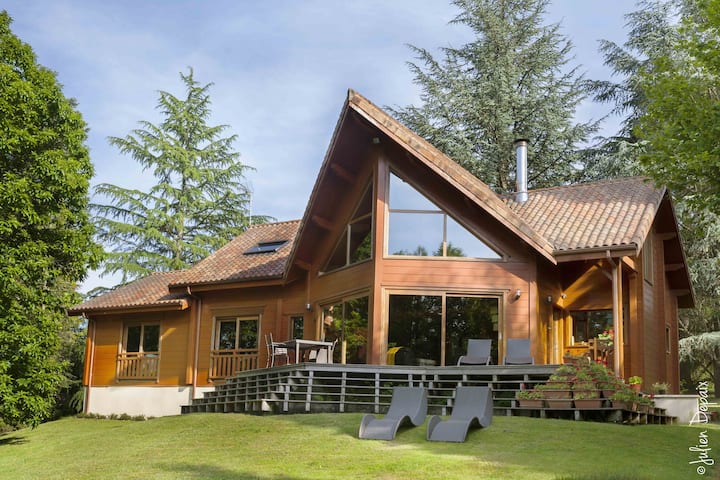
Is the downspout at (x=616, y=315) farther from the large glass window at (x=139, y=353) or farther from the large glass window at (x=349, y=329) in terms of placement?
the large glass window at (x=139, y=353)

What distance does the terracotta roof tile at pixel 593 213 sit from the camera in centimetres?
1528

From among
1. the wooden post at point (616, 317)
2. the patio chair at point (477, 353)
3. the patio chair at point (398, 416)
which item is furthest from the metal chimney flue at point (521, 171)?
the patio chair at point (398, 416)

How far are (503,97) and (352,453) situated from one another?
67.6 feet

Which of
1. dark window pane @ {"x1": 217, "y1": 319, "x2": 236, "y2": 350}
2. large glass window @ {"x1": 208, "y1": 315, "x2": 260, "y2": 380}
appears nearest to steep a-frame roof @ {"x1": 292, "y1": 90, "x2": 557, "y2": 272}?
large glass window @ {"x1": 208, "y1": 315, "x2": 260, "y2": 380}

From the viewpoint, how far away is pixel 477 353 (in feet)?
51.1

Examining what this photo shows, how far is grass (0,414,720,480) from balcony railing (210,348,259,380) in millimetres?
6422

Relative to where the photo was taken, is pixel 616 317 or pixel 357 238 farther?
pixel 357 238

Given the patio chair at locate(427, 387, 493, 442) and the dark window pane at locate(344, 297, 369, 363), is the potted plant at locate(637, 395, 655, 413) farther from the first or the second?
the dark window pane at locate(344, 297, 369, 363)

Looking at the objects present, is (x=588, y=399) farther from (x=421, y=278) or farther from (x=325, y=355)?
(x=325, y=355)

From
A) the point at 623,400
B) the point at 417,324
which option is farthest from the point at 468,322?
the point at 623,400

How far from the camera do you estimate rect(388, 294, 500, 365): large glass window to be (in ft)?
52.0

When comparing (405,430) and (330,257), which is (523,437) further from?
(330,257)

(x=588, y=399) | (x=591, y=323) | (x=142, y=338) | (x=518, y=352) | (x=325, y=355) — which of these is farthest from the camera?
(x=142, y=338)

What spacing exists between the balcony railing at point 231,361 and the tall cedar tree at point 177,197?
11472 mm
